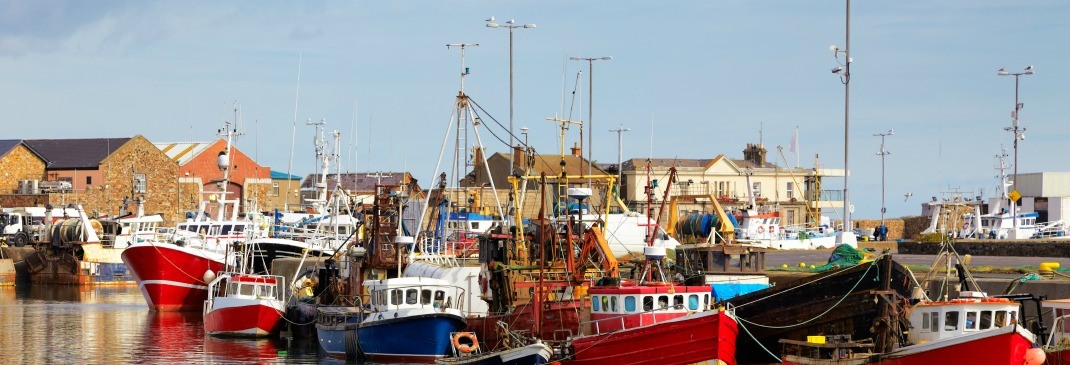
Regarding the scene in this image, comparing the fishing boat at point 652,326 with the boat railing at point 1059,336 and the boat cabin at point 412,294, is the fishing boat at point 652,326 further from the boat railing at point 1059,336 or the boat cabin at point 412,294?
the boat railing at point 1059,336

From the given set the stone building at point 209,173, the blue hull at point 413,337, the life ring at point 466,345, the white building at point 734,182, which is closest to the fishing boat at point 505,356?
the life ring at point 466,345

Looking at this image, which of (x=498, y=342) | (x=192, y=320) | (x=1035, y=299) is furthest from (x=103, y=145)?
(x=1035, y=299)

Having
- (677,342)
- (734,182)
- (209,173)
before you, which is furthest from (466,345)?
(209,173)

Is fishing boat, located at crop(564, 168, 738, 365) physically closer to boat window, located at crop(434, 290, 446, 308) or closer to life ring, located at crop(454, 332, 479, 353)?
life ring, located at crop(454, 332, 479, 353)

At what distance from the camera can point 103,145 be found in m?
104

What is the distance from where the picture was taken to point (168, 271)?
56.5 m

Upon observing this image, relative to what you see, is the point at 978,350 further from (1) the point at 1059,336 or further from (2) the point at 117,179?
(2) the point at 117,179

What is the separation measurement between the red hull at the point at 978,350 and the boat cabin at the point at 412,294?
13.3 m

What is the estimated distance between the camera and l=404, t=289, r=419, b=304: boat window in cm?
3556

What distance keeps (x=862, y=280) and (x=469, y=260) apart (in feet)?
70.4

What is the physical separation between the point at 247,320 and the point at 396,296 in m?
11.0

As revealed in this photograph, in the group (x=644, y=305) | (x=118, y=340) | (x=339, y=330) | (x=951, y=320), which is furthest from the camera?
(x=118, y=340)

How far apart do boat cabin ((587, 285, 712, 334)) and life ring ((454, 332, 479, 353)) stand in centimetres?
347

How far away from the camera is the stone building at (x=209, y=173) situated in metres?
101
